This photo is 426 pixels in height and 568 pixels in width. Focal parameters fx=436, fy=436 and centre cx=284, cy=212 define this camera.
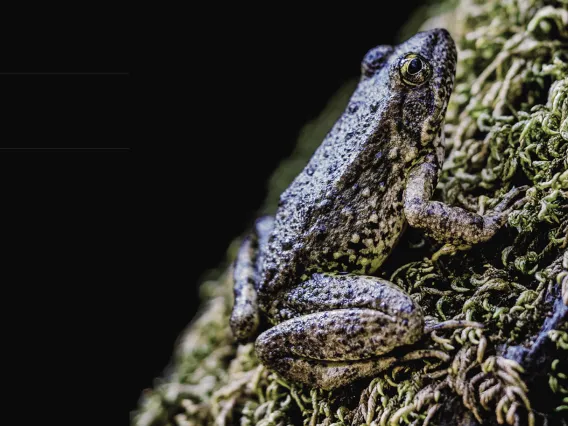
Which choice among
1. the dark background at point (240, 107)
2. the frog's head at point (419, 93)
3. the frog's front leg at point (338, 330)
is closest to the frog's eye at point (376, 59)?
the frog's head at point (419, 93)

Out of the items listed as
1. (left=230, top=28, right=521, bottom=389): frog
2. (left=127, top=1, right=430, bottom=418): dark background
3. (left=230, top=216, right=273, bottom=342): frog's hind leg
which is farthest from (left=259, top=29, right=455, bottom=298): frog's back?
(left=127, top=1, right=430, bottom=418): dark background

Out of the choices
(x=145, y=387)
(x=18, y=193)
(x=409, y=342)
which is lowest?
(x=145, y=387)

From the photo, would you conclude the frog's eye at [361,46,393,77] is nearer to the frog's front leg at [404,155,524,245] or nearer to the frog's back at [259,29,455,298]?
the frog's back at [259,29,455,298]

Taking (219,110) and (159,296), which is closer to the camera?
(159,296)

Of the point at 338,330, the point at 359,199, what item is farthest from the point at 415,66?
the point at 338,330

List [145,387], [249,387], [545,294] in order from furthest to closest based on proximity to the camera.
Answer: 1. [145,387]
2. [249,387]
3. [545,294]

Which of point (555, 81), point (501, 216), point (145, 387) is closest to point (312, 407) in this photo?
point (501, 216)

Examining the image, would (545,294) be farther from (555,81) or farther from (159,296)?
(159,296)
